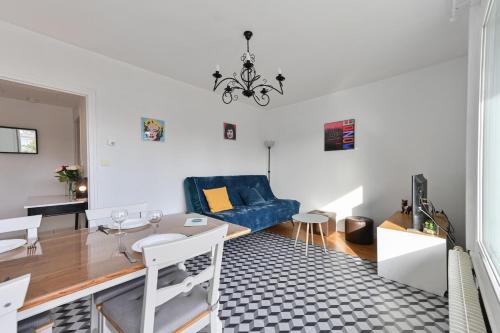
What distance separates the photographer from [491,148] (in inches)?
51.6

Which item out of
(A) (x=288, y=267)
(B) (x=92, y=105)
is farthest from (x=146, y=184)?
(A) (x=288, y=267)

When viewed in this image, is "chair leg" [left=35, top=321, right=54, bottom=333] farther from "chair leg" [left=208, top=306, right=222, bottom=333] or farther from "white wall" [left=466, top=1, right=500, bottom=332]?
"white wall" [left=466, top=1, right=500, bottom=332]

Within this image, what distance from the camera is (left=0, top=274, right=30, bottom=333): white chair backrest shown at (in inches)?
23.3

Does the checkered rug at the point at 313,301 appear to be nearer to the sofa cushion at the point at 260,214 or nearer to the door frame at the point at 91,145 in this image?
the sofa cushion at the point at 260,214

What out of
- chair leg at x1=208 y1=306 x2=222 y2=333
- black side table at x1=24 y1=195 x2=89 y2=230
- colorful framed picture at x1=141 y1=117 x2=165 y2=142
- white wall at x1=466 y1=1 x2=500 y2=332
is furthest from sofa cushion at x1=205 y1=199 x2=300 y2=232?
white wall at x1=466 y1=1 x2=500 y2=332

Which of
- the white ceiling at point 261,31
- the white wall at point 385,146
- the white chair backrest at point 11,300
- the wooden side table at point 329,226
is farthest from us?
the wooden side table at point 329,226

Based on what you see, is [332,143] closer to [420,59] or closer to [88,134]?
[420,59]

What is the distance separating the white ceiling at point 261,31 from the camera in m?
1.79

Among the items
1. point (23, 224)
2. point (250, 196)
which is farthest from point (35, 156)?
point (250, 196)

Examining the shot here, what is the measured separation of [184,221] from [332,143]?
3.06 metres

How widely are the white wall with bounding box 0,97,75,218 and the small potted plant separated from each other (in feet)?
18.8

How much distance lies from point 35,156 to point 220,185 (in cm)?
348

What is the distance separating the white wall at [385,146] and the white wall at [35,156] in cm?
453

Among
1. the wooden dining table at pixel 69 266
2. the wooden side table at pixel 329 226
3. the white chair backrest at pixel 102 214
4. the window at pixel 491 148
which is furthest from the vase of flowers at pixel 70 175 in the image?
the window at pixel 491 148
